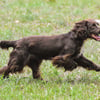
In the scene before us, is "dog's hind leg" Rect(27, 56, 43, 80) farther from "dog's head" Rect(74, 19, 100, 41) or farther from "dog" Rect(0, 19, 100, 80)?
"dog's head" Rect(74, 19, 100, 41)

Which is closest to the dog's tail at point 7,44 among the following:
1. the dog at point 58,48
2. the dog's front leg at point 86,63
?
the dog at point 58,48

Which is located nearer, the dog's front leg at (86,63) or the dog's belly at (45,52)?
the dog's belly at (45,52)

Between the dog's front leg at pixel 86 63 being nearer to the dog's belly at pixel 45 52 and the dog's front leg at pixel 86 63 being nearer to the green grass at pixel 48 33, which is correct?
the green grass at pixel 48 33

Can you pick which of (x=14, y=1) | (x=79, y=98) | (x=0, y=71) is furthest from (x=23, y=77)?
(x=14, y=1)

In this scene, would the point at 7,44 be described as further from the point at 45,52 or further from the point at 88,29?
the point at 88,29

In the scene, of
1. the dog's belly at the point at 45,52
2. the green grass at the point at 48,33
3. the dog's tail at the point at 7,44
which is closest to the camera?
the green grass at the point at 48,33

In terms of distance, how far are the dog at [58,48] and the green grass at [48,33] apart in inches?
12.1

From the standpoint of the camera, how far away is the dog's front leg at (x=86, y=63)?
22.8 feet

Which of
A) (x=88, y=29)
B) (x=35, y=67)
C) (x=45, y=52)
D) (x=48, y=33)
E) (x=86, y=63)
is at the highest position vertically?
(x=88, y=29)

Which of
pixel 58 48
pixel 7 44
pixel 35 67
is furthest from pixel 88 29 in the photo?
pixel 7 44

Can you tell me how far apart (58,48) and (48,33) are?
453cm

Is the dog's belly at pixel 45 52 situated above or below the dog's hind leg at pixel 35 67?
above

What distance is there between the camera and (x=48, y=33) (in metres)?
11.3

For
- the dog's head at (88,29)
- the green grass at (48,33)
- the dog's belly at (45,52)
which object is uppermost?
the dog's head at (88,29)
